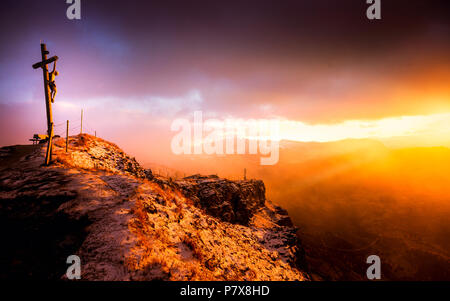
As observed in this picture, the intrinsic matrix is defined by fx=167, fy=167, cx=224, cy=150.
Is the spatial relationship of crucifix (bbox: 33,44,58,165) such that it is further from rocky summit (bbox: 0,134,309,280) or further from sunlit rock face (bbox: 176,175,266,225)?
sunlit rock face (bbox: 176,175,266,225)

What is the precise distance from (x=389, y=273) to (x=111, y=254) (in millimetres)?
66194

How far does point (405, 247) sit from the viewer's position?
2050 inches

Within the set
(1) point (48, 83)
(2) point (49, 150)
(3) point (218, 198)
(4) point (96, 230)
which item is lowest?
(3) point (218, 198)

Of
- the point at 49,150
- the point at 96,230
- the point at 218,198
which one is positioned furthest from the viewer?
the point at 218,198

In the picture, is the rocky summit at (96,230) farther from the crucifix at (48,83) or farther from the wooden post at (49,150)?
the crucifix at (48,83)

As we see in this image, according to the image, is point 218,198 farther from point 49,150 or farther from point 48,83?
point 48,83

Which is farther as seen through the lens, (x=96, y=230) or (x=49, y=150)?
(x=49, y=150)

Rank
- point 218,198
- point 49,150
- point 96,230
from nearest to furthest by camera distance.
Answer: point 96,230 → point 49,150 → point 218,198

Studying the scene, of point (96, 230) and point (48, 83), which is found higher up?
point (48, 83)

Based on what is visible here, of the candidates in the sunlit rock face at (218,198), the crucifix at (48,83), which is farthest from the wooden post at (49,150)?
the sunlit rock face at (218,198)

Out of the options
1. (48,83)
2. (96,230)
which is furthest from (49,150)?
(96,230)

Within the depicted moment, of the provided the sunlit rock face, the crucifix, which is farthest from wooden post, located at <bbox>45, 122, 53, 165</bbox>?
the sunlit rock face
